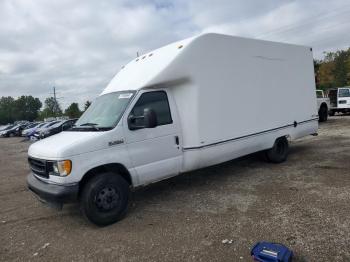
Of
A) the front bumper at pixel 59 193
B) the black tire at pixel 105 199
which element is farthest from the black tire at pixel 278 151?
the front bumper at pixel 59 193

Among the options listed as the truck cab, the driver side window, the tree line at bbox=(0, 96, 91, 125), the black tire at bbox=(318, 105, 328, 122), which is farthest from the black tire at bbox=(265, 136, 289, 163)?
the tree line at bbox=(0, 96, 91, 125)

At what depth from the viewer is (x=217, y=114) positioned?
6535mm

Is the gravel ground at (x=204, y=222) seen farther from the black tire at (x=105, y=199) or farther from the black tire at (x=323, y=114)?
the black tire at (x=323, y=114)

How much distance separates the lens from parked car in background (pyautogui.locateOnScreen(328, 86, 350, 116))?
848 inches

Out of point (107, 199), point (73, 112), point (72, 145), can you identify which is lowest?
point (107, 199)

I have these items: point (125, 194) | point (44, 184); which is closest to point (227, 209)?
point (125, 194)

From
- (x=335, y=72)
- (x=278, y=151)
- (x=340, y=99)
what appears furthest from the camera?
(x=335, y=72)

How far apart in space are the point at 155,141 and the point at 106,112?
3.38 feet

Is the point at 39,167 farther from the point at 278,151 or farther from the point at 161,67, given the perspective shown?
the point at 278,151

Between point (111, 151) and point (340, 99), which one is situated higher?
point (111, 151)

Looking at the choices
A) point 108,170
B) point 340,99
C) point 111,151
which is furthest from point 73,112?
point 111,151

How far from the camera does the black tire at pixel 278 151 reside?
27.0 feet

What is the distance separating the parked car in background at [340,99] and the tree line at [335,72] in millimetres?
29103

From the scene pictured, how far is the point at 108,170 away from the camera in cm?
535
